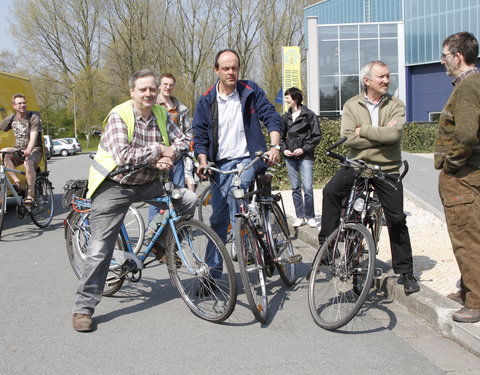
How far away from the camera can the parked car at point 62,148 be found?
46.7 m

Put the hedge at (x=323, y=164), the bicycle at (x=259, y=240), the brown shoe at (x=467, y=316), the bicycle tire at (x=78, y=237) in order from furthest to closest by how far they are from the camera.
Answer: the hedge at (x=323, y=164)
the bicycle tire at (x=78, y=237)
the bicycle at (x=259, y=240)
the brown shoe at (x=467, y=316)

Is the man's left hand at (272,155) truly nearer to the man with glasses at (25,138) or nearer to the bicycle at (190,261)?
the bicycle at (190,261)

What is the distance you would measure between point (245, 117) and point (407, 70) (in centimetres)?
4038

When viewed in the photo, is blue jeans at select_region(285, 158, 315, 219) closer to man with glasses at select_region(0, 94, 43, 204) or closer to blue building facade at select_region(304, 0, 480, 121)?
man with glasses at select_region(0, 94, 43, 204)

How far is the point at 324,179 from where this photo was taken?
13.3m

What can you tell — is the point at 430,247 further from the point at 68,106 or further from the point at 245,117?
the point at 68,106

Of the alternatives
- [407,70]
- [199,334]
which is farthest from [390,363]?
[407,70]

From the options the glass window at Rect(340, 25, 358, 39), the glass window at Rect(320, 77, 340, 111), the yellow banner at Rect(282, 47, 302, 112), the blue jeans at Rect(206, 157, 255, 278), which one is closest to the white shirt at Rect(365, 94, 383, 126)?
the blue jeans at Rect(206, 157, 255, 278)

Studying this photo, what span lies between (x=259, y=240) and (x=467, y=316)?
170 cm

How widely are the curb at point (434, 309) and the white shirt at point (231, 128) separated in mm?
1740

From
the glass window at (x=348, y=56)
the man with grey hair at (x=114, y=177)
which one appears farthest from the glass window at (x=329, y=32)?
the man with grey hair at (x=114, y=177)

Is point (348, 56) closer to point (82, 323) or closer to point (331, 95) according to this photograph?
point (331, 95)

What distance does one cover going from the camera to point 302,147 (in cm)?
816

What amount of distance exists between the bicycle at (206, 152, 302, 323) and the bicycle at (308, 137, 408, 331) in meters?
0.43
